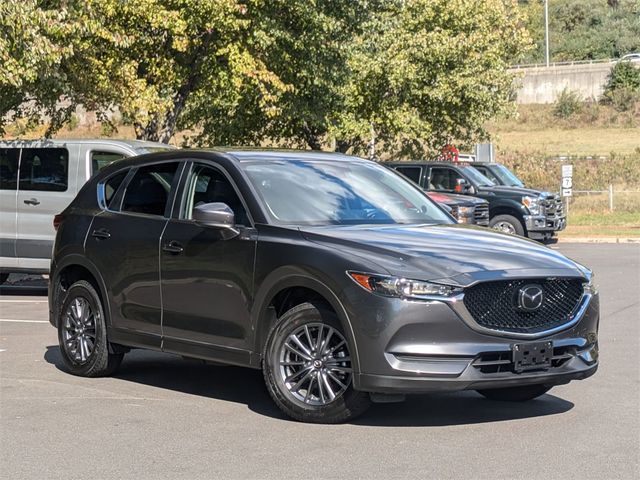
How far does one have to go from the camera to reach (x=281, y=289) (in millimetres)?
7977

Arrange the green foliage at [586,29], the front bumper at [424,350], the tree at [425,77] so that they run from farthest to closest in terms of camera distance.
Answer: the green foliage at [586,29] < the tree at [425,77] < the front bumper at [424,350]

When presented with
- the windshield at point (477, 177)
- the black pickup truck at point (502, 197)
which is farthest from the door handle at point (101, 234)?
the windshield at point (477, 177)

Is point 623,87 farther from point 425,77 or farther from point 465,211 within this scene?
point 465,211

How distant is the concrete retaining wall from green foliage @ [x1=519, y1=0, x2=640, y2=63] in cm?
1236

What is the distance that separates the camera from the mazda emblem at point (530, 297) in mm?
7488

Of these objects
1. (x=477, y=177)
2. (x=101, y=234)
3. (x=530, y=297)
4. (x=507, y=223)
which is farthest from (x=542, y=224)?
(x=530, y=297)

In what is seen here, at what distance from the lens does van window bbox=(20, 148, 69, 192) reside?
16766 mm

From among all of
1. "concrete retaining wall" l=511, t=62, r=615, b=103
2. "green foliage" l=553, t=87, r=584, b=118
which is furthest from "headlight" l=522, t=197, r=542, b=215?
"concrete retaining wall" l=511, t=62, r=615, b=103

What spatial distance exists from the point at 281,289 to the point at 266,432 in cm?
95

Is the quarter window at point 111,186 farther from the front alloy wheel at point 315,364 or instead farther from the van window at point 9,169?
the van window at point 9,169

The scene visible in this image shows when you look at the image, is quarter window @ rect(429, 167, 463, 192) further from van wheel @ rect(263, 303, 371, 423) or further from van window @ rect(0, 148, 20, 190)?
van wheel @ rect(263, 303, 371, 423)

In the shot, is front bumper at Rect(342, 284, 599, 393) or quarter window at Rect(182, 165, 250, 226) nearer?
front bumper at Rect(342, 284, 599, 393)

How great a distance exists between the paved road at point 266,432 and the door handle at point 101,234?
1134 mm

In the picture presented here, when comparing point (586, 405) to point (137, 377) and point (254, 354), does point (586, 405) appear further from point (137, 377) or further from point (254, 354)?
point (137, 377)
